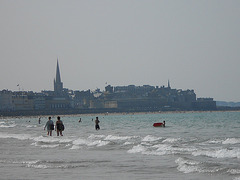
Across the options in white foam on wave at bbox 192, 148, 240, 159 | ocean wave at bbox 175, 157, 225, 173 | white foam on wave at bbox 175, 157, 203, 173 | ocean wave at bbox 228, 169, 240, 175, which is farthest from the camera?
white foam on wave at bbox 192, 148, 240, 159

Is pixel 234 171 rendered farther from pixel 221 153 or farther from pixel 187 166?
pixel 221 153

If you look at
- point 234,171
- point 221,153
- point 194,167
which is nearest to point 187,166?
point 194,167

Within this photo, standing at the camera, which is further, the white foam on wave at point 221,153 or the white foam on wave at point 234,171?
the white foam on wave at point 221,153

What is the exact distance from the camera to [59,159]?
21859 millimetres

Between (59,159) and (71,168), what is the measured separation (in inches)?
122

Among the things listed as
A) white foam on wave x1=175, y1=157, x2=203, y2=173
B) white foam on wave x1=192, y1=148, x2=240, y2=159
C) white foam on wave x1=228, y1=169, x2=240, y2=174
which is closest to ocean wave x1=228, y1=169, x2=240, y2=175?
white foam on wave x1=228, y1=169, x2=240, y2=174

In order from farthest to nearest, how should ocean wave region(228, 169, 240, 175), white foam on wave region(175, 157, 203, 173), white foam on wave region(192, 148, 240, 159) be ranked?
1. white foam on wave region(192, 148, 240, 159)
2. white foam on wave region(175, 157, 203, 173)
3. ocean wave region(228, 169, 240, 175)

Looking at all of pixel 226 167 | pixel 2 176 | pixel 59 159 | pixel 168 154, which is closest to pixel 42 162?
pixel 59 159

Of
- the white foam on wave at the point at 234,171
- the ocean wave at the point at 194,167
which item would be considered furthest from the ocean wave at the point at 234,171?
the ocean wave at the point at 194,167

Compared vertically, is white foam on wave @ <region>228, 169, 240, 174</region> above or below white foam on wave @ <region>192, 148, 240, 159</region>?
below

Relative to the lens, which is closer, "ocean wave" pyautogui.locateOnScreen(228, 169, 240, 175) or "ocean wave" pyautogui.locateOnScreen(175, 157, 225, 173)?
"ocean wave" pyautogui.locateOnScreen(228, 169, 240, 175)

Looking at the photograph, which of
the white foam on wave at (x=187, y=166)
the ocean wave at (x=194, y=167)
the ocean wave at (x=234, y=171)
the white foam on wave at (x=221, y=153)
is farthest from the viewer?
the white foam on wave at (x=221, y=153)

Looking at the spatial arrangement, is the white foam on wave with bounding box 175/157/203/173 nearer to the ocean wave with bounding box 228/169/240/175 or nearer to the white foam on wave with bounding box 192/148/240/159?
the ocean wave with bounding box 228/169/240/175

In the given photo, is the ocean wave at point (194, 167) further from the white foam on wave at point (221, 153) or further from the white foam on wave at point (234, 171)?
the white foam on wave at point (221, 153)
